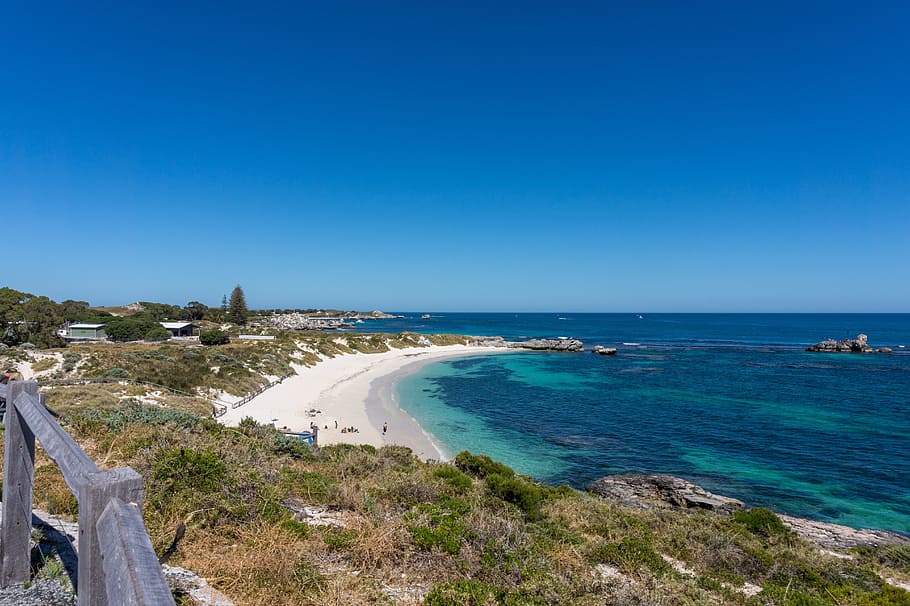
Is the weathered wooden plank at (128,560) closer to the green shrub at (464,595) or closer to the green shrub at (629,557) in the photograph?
the green shrub at (464,595)

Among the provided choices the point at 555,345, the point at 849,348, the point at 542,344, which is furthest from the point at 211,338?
the point at 849,348

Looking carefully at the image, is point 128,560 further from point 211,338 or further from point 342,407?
point 211,338

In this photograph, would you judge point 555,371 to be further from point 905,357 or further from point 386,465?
point 905,357

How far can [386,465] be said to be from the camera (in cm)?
1223

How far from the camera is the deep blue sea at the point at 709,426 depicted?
18797 mm

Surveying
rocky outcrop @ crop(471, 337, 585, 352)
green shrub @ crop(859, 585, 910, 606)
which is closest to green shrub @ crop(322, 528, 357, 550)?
green shrub @ crop(859, 585, 910, 606)

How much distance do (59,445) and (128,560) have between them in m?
1.43

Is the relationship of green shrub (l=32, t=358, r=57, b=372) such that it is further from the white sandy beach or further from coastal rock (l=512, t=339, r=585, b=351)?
coastal rock (l=512, t=339, r=585, b=351)

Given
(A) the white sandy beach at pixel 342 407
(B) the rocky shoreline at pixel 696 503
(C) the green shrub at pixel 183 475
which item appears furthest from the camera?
(A) the white sandy beach at pixel 342 407

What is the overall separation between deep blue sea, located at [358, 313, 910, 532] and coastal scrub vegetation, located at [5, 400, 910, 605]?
880 cm

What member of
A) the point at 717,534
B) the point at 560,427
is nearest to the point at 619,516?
the point at 717,534

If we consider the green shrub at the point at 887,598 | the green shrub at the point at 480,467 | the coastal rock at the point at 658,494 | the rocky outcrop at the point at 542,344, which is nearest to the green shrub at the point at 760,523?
the coastal rock at the point at 658,494

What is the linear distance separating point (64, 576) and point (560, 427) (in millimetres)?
26684

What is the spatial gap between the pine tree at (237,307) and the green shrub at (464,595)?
106 m
